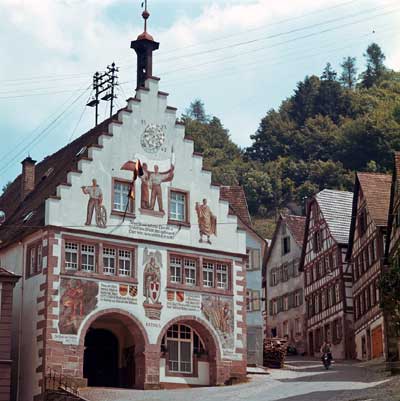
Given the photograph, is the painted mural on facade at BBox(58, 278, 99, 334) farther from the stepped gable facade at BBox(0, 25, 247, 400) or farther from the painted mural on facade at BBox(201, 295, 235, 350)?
the painted mural on facade at BBox(201, 295, 235, 350)

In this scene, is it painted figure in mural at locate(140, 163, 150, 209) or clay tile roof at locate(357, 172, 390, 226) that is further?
clay tile roof at locate(357, 172, 390, 226)

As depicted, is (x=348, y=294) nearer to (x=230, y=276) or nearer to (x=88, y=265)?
(x=230, y=276)

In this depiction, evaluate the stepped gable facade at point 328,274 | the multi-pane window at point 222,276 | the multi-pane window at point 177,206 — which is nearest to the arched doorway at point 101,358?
the multi-pane window at point 222,276

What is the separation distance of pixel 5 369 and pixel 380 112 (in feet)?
347

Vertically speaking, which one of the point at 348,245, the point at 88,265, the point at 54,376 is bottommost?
the point at 54,376

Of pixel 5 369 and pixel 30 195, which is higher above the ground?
pixel 30 195

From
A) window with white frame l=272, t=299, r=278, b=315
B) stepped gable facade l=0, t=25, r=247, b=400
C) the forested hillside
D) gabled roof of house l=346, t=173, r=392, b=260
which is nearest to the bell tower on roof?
stepped gable facade l=0, t=25, r=247, b=400

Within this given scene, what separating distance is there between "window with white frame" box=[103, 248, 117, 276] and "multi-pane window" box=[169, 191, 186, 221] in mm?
3622

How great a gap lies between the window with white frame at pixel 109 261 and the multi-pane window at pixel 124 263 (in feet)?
0.85

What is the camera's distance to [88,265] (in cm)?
4925

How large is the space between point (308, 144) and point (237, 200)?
302 ft

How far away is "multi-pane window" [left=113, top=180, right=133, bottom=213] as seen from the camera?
50.8 metres

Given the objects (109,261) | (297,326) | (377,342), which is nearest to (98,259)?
(109,261)

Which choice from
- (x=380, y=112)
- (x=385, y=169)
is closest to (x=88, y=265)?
(x=385, y=169)
